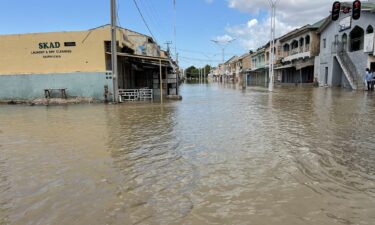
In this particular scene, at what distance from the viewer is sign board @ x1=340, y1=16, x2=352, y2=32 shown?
108 feet

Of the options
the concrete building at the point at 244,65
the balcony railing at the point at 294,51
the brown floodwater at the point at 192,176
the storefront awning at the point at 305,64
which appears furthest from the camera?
the concrete building at the point at 244,65

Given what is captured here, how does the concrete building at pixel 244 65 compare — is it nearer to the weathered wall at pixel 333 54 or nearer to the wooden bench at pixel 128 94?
the weathered wall at pixel 333 54

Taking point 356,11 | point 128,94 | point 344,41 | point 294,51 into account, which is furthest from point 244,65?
point 356,11

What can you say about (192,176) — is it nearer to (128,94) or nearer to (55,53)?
(128,94)

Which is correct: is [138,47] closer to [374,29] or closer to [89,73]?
[89,73]

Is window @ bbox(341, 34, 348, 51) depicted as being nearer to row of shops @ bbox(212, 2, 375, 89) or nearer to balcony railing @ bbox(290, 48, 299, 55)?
row of shops @ bbox(212, 2, 375, 89)

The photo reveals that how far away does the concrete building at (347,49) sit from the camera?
29250mm

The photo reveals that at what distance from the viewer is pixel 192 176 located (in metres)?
5.54

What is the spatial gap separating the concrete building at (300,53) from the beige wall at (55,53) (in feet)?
89.5

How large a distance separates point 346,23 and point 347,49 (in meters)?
2.57

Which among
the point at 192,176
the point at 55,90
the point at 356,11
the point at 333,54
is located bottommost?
the point at 192,176

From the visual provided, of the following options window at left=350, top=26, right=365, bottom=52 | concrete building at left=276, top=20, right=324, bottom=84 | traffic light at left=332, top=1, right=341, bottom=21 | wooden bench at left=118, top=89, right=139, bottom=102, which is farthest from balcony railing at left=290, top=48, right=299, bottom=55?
wooden bench at left=118, top=89, right=139, bottom=102

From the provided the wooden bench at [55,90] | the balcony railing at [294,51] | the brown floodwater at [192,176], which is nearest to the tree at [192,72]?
the balcony railing at [294,51]

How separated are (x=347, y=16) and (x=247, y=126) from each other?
28.6 metres
